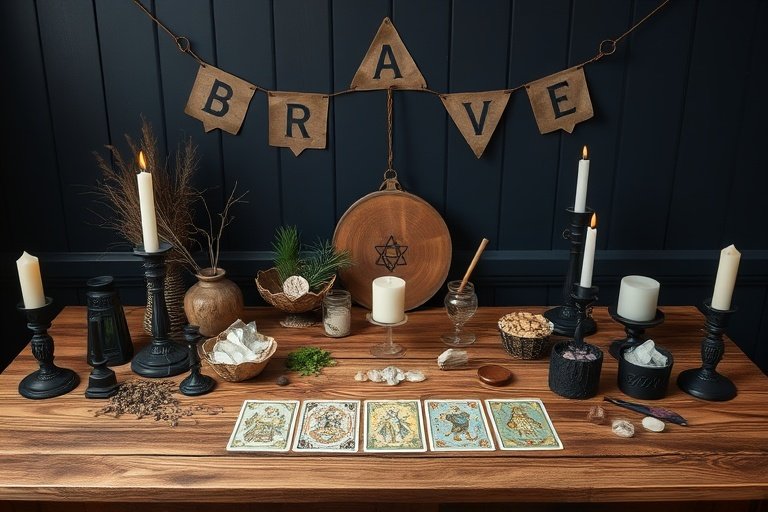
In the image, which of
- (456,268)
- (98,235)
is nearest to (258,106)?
(98,235)

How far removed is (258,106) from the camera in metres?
1.62

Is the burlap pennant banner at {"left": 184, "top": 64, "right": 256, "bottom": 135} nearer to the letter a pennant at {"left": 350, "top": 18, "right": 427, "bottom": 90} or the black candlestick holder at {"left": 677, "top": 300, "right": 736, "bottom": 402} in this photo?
the letter a pennant at {"left": 350, "top": 18, "right": 427, "bottom": 90}

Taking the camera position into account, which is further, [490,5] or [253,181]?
[253,181]

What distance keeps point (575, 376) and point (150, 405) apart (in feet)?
2.90

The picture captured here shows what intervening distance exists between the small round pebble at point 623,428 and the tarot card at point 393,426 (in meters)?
0.37

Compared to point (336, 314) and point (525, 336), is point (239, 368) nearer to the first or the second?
point (336, 314)

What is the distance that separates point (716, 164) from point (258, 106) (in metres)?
1.28

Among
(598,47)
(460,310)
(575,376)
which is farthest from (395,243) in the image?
(598,47)

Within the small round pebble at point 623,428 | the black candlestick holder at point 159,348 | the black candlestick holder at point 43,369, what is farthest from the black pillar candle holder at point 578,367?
the black candlestick holder at point 43,369

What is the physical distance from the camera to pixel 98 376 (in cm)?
127

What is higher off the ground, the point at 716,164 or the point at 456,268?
the point at 716,164

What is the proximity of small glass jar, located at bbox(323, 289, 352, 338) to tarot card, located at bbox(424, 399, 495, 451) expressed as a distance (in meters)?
0.35

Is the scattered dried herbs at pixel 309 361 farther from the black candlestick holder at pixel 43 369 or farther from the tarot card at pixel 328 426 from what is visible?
the black candlestick holder at pixel 43 369

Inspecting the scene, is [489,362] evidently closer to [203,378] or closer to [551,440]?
[551,440]
